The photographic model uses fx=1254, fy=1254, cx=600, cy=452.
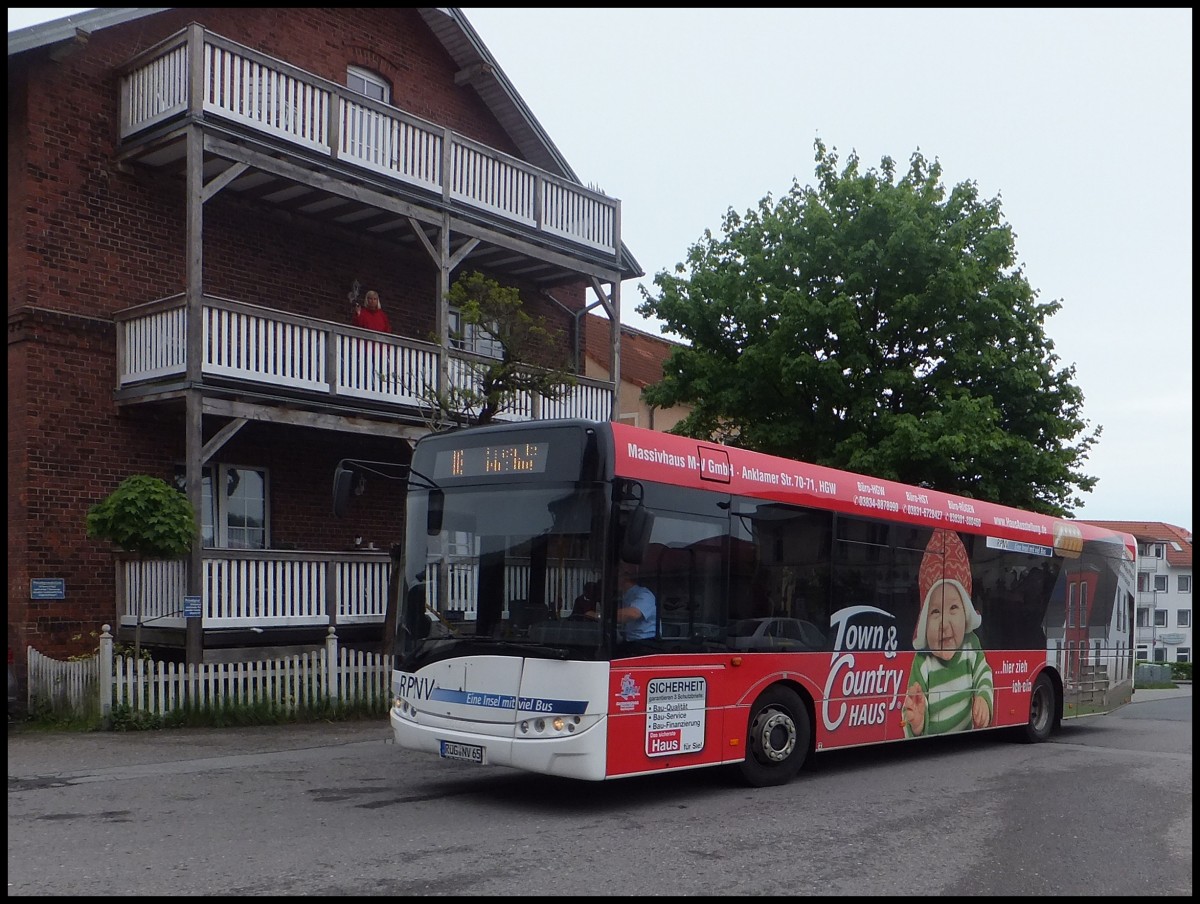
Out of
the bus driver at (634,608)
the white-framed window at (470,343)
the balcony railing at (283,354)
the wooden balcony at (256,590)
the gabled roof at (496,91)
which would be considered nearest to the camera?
the bus driver at (634,608)

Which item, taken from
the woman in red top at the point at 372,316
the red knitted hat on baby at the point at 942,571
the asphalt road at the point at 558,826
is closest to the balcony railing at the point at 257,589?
the asphalt road at the point at 558,826

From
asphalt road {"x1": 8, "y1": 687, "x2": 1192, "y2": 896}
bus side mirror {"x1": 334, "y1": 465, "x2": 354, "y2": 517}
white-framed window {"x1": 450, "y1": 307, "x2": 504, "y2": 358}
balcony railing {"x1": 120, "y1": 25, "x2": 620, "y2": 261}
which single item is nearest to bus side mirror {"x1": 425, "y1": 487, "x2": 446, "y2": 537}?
bus side mirror {"x1": 334, "y1": 465, "x2": 354, "y2": 517}

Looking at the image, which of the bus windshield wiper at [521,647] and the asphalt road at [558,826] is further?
the bus windshield wiper at [521,647]

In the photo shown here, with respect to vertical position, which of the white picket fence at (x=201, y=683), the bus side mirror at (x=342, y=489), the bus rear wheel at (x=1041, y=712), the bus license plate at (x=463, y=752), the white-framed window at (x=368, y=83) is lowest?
the bus rear wheel at (x=1041, y=712)

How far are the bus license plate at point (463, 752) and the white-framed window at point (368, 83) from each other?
1342cm

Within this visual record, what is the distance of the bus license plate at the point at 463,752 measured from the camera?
8906 mm

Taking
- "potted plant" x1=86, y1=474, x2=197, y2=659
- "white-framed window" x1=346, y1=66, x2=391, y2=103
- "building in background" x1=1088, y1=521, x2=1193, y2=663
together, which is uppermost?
"white-framed window" x1=346, y1=66, x2=391, y2=103

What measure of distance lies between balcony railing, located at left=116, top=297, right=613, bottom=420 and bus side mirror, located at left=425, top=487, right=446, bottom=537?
5.92 meters

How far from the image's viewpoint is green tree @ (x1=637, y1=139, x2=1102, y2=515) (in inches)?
808

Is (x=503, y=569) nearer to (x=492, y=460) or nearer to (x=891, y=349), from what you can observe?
(x=492, y=460)

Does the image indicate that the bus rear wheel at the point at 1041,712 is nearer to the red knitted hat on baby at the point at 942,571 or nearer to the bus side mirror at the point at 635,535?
the red knitted hat on baby at the point at 942,571

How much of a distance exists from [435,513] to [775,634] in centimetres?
298

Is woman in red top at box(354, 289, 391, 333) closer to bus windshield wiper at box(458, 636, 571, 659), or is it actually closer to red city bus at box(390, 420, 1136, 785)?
red city bus at box(390, 420, 1136, 785)

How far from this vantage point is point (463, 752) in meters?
8.98
